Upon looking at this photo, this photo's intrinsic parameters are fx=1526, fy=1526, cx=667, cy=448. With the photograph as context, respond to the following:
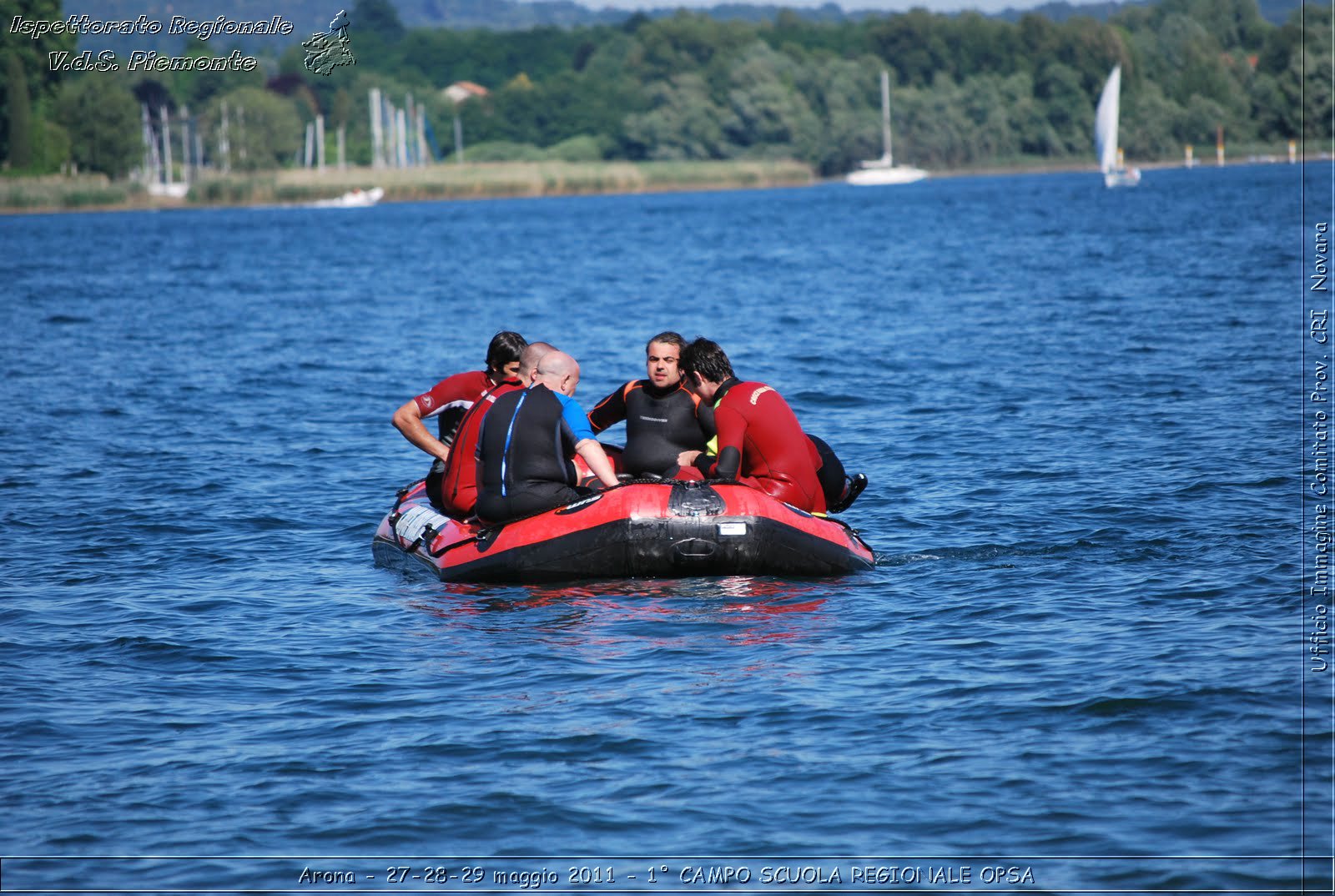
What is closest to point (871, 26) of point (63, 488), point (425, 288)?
point (425, 288)

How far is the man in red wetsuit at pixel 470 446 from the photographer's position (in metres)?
9.64

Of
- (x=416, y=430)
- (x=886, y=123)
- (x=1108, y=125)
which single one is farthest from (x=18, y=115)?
(x=416, y=430)

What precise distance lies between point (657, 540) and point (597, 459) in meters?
0.62

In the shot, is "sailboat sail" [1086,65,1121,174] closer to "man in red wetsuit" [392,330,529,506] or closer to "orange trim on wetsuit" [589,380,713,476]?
"man in red wetsuit" [392,330,529,506]

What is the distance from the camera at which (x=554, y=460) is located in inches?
380

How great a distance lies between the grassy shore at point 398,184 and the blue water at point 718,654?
74982 mm

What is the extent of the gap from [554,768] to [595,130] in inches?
5619

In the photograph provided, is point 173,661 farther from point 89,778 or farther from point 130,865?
point 130,865

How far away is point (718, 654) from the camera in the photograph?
8.21 m

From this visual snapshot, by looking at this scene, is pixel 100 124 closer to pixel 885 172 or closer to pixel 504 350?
pixel 885 172

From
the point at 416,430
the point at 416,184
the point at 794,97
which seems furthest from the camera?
the point at 794,97

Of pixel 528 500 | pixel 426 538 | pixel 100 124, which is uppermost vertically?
pixel 100 124

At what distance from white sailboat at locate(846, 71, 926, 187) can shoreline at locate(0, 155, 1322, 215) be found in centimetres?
451

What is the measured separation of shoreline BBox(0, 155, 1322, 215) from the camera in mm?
91062
